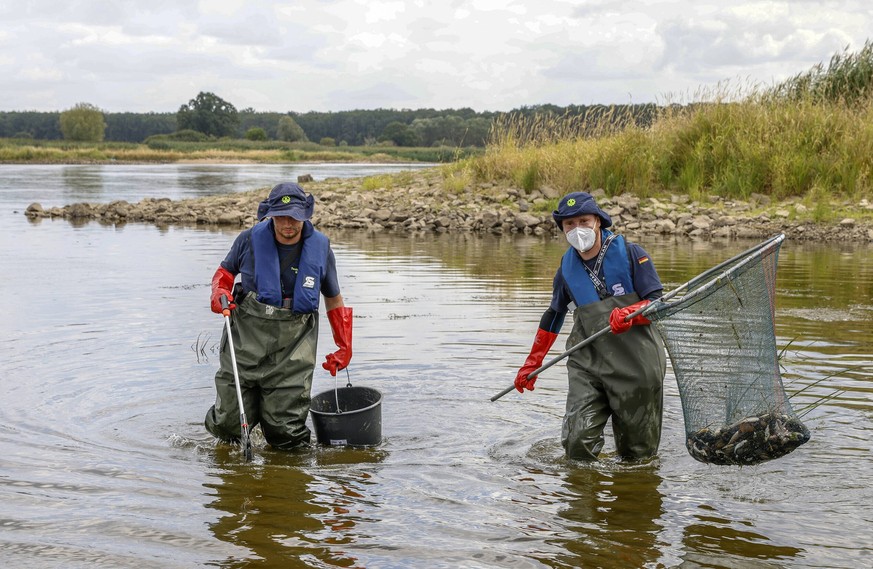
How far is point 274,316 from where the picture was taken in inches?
251

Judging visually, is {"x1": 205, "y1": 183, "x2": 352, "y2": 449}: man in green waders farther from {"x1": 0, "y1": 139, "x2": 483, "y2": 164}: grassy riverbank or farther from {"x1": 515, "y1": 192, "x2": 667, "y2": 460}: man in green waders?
{"x1": 0, "y1": 139, "x2": 483, "y2": 164}: grassy riverbank

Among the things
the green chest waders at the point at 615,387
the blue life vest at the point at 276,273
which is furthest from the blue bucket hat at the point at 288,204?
the green chest waders at the point at 615,387

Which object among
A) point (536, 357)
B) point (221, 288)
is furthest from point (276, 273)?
point (536, 357)

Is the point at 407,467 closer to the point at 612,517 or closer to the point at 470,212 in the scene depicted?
the point at 612,517

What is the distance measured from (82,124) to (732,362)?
12127 centimetres

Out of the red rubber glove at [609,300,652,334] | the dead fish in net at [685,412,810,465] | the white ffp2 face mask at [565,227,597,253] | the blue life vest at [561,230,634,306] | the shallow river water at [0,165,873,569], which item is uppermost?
the white ffp2 face mask at [565,227,597,253]

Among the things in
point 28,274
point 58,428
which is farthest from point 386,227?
point 58,428

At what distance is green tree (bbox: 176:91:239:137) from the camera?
129125 mm

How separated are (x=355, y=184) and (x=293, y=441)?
2444 cm

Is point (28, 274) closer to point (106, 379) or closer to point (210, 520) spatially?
point (106, 379)

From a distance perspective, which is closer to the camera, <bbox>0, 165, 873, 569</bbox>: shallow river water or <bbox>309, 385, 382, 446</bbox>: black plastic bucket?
<bbox>0, 165, 873, 569</bbox>: shallow river water

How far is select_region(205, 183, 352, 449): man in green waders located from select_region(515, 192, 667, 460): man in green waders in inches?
61.8

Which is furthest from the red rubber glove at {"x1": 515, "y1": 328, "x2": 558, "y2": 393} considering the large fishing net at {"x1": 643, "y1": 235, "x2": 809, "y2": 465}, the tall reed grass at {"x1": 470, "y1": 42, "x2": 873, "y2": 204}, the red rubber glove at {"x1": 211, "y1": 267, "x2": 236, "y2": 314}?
the tall reed grass at {"x1": 470, "y1": 42, "x2": 873, "y2": 204}

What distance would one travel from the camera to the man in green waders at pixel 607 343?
5918 millimetres
